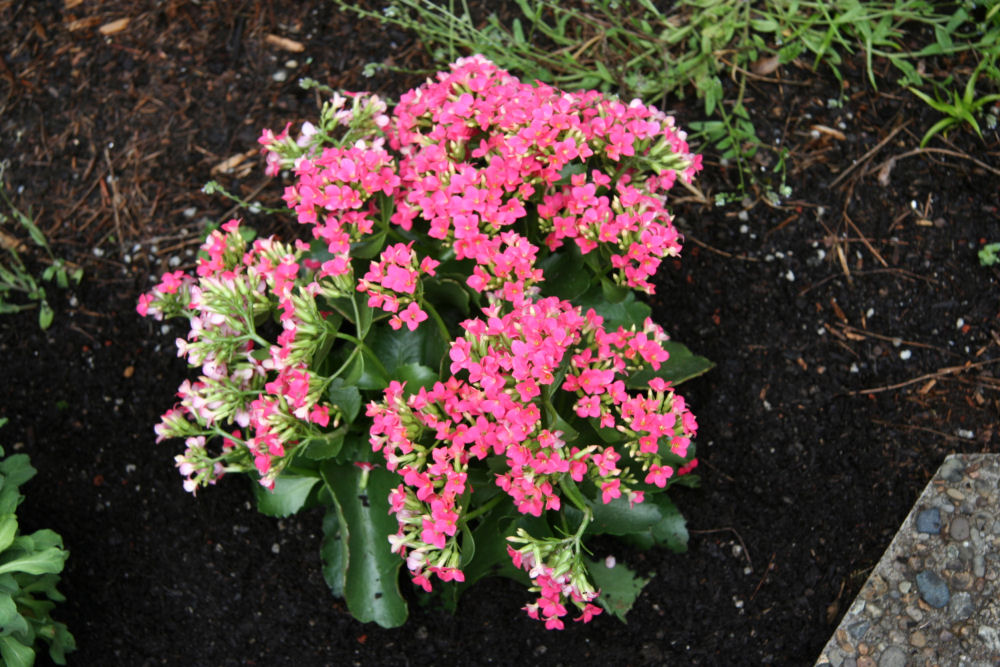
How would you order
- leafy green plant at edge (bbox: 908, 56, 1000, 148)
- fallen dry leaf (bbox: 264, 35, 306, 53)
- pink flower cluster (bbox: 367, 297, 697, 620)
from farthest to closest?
fallen dry leaf (bbox: 264, 35, 306, 53), leafy green plant at edge (bbox: 908, 56, 1000, 148), pink flower cluster (bbox: 367, 297, 697, 620)

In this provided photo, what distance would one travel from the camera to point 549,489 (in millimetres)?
1701

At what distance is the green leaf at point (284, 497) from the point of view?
2.16 m

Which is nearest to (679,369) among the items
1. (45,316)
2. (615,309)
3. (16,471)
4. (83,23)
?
(615,309)

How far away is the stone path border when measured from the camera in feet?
7.41

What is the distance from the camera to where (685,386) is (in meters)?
2.49

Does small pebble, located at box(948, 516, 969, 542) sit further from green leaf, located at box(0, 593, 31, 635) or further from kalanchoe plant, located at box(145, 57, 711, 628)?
green leaf, located at box(0, 593, 31, 635)

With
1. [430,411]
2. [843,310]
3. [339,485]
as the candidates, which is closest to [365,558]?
[339,485]

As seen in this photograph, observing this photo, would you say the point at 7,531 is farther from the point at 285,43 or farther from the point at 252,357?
the point at 285,43

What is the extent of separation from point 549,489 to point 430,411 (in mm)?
294

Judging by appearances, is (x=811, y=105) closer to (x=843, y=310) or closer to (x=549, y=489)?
(x=843, y=310)

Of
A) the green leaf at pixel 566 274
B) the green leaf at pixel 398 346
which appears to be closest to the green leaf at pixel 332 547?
the green leaf at pixel 398 346

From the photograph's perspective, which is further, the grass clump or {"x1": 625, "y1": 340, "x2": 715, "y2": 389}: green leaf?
the grass clump

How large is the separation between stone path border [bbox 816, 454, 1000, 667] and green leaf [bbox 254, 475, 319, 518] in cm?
149

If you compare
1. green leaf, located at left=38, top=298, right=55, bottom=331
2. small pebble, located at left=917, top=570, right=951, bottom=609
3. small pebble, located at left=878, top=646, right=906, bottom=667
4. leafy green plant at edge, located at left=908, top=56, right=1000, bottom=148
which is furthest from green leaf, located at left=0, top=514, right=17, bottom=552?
leafy green plant at edge, located at left=908, top=56, right=1000, bottom=148
